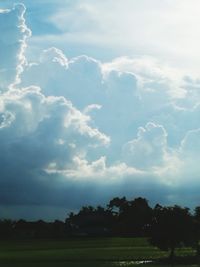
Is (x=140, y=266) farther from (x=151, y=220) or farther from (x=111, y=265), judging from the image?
(x=151, y=220)

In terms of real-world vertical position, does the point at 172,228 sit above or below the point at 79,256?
above

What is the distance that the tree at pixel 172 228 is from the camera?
319 ft

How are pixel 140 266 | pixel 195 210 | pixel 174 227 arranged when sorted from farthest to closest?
pixel 195 210 < pixel 174 227 < pixel 140 266

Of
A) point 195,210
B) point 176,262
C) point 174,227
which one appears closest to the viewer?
point 176,262

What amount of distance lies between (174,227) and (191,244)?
5.15 meters

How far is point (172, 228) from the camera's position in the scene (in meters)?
97.6

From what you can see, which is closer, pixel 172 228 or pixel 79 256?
pixel 172 228

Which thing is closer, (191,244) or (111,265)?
(111,265)

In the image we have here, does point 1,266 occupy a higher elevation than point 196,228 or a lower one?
lower

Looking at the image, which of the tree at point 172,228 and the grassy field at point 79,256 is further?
the tree at point 172,228

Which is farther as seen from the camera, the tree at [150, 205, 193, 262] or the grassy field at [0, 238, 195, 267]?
the tree at [150, 205, 193, 262]

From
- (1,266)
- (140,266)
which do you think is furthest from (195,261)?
(1,266)

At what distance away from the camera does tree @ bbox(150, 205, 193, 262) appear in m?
97.2

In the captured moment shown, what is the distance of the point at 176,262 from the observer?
89.2 metres
